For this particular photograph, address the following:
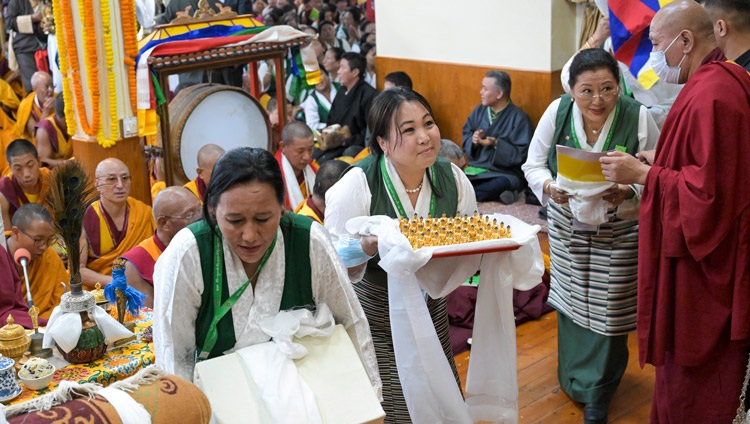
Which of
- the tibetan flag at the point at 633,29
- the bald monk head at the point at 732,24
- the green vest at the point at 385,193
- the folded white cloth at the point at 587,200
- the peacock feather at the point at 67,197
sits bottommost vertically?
the folded white cloth at the point at 587,200

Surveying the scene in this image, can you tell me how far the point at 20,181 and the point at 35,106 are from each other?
8.74 feet

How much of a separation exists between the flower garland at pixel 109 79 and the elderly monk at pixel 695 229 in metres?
3.46

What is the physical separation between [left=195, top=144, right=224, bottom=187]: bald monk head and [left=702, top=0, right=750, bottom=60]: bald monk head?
295 centimetres

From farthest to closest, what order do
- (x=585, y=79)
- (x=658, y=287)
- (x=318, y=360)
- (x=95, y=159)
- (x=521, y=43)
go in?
(x=521, y=43) → (x=95, y=159) → (x=585, y=79) → (x=658, y=287) → (x=318, y=360)

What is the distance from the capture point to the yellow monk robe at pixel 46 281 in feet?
13.5

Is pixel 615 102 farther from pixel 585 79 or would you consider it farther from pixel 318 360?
pixel 318 360

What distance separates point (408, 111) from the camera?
2.90m

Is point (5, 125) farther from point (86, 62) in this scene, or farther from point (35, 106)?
point (86, 62)

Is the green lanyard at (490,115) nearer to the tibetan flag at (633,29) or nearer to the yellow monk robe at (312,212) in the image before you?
the tibetan flag at (633,29)

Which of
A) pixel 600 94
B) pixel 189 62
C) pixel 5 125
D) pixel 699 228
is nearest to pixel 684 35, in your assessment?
pixel 600 94

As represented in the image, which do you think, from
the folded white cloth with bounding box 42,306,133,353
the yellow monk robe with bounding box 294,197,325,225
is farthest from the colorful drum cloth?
the yellow monk robe with bounding box 294,197,325,225

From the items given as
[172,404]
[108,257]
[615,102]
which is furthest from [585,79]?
[108,257]

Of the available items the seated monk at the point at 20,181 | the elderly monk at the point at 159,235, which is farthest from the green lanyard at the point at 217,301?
the seated monk at the point at 20,181

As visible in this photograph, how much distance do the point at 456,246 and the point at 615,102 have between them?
1176 millimetres
